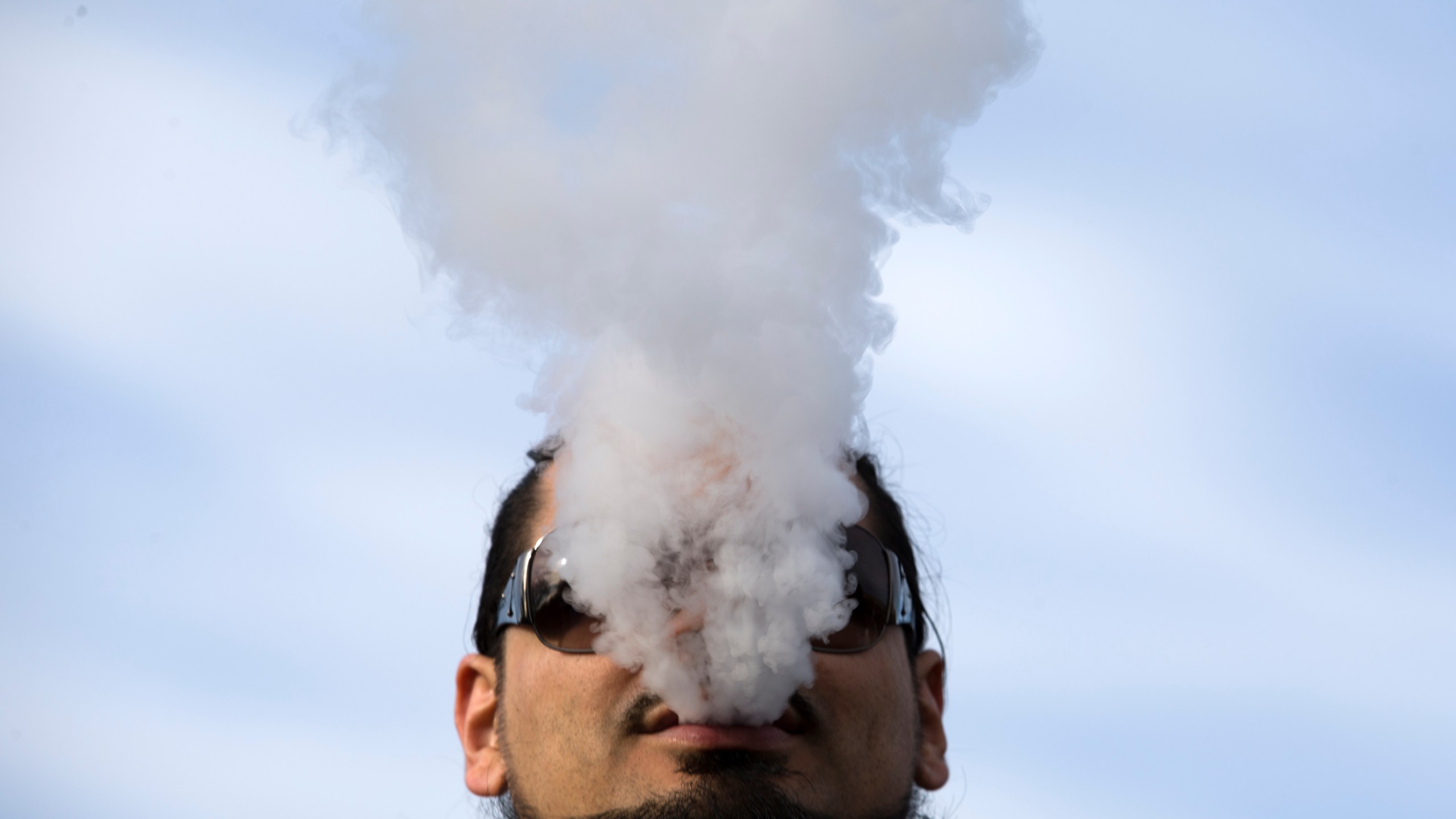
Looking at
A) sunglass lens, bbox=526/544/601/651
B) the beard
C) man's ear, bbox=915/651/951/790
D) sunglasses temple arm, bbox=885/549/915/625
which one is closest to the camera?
the beard

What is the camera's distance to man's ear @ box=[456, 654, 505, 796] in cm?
445

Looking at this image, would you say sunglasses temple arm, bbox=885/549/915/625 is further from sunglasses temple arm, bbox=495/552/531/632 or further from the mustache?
sunglasses temple arm, bbox=495/552/531/632

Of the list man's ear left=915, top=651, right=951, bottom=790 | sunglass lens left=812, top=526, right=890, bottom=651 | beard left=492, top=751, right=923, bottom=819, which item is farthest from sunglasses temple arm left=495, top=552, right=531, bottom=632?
man's ear left=915, top=651, right=951, bottom=790

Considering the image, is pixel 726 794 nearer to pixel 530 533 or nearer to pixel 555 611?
pixel 555 611

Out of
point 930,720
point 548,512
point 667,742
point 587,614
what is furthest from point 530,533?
point 930,720

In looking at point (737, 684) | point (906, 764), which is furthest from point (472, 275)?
point (906, 764)

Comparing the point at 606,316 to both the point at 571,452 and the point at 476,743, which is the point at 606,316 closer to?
the point at 571,452

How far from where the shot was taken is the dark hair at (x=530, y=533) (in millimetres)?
4703

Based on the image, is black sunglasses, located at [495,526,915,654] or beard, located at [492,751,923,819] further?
black sunglasses, located at [495,526,915,654]

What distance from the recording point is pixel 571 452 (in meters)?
3.89

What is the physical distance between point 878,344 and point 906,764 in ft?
4.90

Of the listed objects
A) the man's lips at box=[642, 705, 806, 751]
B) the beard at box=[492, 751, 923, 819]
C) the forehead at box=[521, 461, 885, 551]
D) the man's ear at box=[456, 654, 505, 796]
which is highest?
the forehead at box=[521, 461, 885, 551]

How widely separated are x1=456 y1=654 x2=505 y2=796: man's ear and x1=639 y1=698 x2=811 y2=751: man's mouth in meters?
0.94

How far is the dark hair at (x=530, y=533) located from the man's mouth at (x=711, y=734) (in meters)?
1.00
